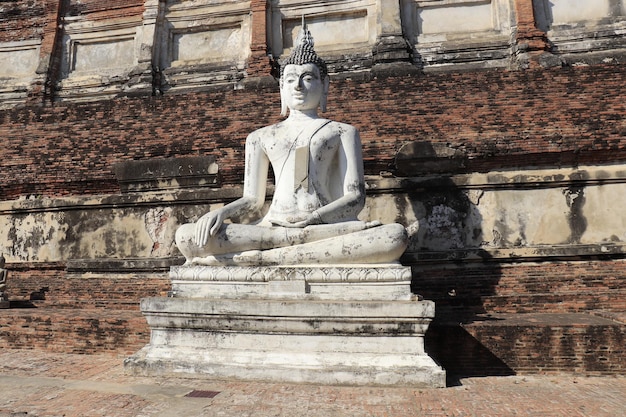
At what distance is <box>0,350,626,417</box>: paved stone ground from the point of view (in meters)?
3.17

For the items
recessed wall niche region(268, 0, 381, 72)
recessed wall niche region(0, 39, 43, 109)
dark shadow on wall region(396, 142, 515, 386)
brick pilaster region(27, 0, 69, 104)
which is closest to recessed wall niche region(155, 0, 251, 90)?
recessed wall niche region(268, 0, 381, 72)

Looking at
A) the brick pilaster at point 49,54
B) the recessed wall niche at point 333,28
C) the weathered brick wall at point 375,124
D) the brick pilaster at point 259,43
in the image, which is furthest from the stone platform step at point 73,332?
the brick pilaster at point 49,54

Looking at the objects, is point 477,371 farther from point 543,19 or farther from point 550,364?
point 543,19

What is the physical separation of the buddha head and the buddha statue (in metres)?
0.01

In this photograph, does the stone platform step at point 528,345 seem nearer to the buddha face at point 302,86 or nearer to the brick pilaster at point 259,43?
the buddha face at point 302,86

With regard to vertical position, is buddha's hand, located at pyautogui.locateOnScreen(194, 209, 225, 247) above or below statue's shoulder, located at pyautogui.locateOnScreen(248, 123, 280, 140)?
below

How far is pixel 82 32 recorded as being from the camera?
1395 centimetres

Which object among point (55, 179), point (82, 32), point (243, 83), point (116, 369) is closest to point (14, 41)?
point (82, 32)

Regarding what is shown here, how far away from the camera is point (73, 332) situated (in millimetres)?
5082

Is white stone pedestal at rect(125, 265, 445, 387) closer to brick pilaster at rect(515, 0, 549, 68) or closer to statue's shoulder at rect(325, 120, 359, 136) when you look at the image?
statue's shoulder at rect(325, 120, 359, 136)

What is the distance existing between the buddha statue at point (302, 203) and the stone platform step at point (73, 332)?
992 mm

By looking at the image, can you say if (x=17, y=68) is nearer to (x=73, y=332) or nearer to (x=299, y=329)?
(x=73, y=332)

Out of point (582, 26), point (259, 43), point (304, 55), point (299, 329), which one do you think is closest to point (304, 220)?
point (299, 329)

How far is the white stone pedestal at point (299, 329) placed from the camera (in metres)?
3.92
